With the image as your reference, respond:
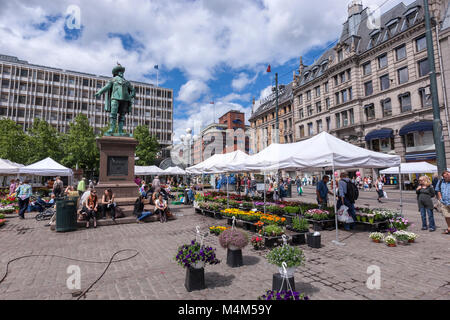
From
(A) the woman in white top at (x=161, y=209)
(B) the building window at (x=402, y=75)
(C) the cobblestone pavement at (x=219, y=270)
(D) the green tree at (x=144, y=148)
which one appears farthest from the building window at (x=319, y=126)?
(A) the woman in white top at (x=161, y=209)

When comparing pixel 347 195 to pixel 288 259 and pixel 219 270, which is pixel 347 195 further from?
pixel 288 259

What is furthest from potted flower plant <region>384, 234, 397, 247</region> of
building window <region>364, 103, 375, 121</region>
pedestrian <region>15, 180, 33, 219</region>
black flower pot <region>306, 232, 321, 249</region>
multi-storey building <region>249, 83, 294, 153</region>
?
multi-storey building <region>249, 83, 294, 153</region>

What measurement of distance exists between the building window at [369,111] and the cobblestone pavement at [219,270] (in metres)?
31.5

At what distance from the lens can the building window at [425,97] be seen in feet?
91.6

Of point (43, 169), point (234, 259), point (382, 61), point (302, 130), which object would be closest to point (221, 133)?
point (302, 130)

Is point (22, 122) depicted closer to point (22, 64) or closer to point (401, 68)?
point (22, 64)

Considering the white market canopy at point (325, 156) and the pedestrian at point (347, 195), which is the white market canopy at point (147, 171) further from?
the pedestrian at point (347, 195)

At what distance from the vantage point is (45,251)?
21.8ft

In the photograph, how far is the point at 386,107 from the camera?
33.2 m

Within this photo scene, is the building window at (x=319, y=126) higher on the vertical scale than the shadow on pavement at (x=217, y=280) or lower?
higher

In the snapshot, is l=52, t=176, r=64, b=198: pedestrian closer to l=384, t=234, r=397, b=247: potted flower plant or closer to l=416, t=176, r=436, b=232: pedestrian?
l=384, t=234, r=397, b=247: potted flower plant

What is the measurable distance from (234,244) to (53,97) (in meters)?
76.3
